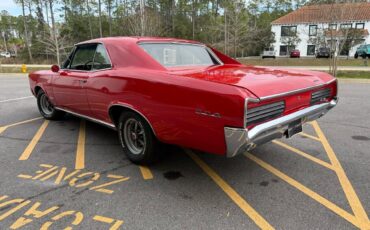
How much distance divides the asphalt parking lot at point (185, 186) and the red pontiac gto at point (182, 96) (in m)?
0.50

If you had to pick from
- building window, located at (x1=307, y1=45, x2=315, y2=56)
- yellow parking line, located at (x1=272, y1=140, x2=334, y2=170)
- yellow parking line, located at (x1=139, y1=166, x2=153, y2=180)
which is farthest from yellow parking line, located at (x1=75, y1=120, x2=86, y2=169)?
building window, located at (x1=307, y1=45, x2=315, y2=56)

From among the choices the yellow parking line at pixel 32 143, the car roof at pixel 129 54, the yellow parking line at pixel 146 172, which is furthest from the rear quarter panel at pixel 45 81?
the yellow parking line at pixel 146 172

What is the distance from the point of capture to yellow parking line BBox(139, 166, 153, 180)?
3.50m

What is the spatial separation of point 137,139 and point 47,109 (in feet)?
10.9

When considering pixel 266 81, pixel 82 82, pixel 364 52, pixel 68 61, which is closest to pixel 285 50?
pixel 364 52

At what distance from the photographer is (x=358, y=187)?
126 inches

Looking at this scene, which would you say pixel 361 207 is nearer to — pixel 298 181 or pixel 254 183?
pixel 298 181

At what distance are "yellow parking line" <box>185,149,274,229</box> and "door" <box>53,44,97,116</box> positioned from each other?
5.96 feet

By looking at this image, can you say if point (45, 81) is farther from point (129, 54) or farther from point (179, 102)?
point (179, 102)

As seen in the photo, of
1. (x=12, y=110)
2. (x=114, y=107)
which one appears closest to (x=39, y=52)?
(x=12, y=110)

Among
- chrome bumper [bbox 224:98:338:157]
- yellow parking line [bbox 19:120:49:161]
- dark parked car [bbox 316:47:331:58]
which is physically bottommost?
yellow parking line [bbox 19:120:49:161]

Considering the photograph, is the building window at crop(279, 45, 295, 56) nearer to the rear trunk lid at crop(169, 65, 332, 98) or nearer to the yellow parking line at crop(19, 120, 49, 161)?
the yellow parking line at crop(19, 120, 49, 161)

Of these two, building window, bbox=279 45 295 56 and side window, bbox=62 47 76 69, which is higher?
building window, bbox=279 45 295 56

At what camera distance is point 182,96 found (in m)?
2.88
